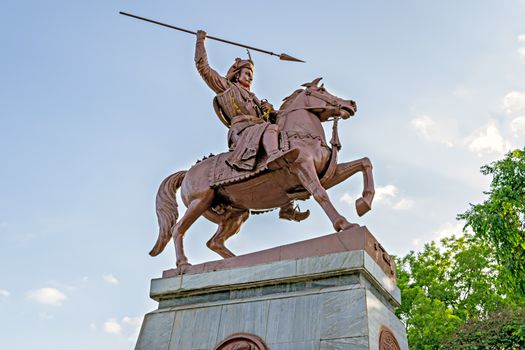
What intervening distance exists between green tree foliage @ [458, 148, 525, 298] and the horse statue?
9.31 meters

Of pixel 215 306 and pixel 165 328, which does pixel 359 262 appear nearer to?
pixel 215 306

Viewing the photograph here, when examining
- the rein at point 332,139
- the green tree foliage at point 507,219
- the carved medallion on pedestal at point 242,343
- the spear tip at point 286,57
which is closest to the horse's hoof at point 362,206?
the rein at point 332,139

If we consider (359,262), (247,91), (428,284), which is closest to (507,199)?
(428,284)

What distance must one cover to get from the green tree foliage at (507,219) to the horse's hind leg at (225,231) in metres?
9.78

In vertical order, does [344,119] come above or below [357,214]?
above

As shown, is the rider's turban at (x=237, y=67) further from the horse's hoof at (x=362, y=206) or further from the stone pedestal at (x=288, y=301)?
the stone pedestal at (x=288, y=301)

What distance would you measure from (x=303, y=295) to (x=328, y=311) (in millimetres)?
409

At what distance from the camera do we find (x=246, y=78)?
938cm

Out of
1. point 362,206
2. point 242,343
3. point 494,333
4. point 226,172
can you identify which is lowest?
point 242,343

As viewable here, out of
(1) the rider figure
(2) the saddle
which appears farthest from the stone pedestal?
(1) the rider figure

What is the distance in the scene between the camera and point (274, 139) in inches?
293

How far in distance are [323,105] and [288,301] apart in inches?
127

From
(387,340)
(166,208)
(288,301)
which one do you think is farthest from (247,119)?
(387,340)

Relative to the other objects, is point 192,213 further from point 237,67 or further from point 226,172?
point 237,67
